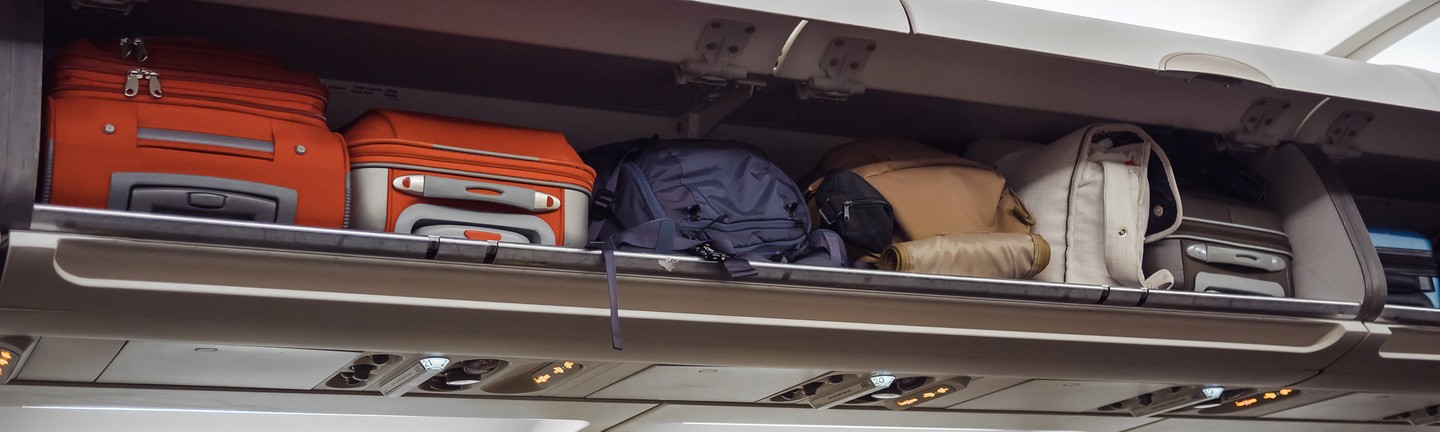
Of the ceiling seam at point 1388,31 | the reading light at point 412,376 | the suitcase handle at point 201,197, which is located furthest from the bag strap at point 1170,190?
the suitcase handle at point 201,197

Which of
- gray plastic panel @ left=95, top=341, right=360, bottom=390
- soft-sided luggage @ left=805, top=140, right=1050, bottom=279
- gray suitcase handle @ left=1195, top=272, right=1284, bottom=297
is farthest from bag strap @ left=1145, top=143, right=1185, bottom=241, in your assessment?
gray plastic panel @ left=95, top=341, right=360, bottom=390

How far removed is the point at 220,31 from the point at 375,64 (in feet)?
1.37

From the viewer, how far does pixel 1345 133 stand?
4297mm

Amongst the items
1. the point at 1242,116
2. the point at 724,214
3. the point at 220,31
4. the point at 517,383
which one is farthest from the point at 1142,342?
the point at 220,31

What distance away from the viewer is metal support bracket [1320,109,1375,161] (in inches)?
167

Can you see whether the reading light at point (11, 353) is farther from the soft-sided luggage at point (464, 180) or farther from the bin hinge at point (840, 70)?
the bin hinge at point (840, 70)

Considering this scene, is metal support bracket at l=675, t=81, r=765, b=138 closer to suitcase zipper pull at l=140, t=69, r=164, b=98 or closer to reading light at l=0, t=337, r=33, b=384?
suitcase zipper pull at l=140, t=69, r=164, b=98

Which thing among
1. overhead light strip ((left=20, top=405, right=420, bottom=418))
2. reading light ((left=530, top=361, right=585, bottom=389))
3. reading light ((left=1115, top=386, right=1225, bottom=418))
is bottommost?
reading light ((left=1115, top=386, right=1225, bottom=418))

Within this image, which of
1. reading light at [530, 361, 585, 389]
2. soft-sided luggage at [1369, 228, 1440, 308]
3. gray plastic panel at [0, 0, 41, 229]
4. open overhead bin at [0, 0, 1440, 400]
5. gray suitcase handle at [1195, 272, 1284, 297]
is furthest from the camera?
soft-sided luggage at [1369, 228, 1440, 308]

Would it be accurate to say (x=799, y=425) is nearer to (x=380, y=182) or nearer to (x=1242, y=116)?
(x=1242, y=116)

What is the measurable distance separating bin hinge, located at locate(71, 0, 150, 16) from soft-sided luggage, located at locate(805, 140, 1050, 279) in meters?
1.87

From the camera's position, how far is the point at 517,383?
373cm

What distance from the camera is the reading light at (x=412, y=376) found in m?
3.25

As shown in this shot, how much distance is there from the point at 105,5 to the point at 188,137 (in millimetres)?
350
